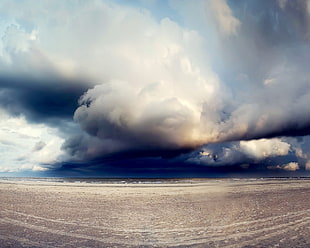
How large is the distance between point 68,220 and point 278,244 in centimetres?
1200

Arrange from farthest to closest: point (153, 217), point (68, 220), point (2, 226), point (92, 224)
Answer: point (153, 217) → point (68, 220) → point (92, 224) → point (2, 226)

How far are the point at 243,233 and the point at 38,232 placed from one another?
9999mm

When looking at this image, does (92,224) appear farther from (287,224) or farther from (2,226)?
(287,224)

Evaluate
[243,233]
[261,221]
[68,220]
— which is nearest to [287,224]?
[261,221]

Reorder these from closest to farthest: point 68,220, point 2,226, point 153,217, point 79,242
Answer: point 79,242 → point 2,226 → point 68,220 → point 153,217

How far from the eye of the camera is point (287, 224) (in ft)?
46.3

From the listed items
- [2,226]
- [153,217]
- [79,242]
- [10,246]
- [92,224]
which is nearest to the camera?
[10,246]

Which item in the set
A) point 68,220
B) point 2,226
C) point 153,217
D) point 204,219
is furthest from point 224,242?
point 2,226

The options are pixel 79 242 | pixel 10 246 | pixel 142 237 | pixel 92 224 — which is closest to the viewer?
pixel 10 246

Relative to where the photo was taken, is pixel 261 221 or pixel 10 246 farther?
pixel 261 221

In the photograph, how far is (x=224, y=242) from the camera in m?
10.3

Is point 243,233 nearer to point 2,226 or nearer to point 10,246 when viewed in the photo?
point 10,246

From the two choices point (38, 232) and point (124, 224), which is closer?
point (38, 232)

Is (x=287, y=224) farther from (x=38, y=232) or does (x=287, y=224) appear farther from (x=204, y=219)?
(x=38, y=232)
